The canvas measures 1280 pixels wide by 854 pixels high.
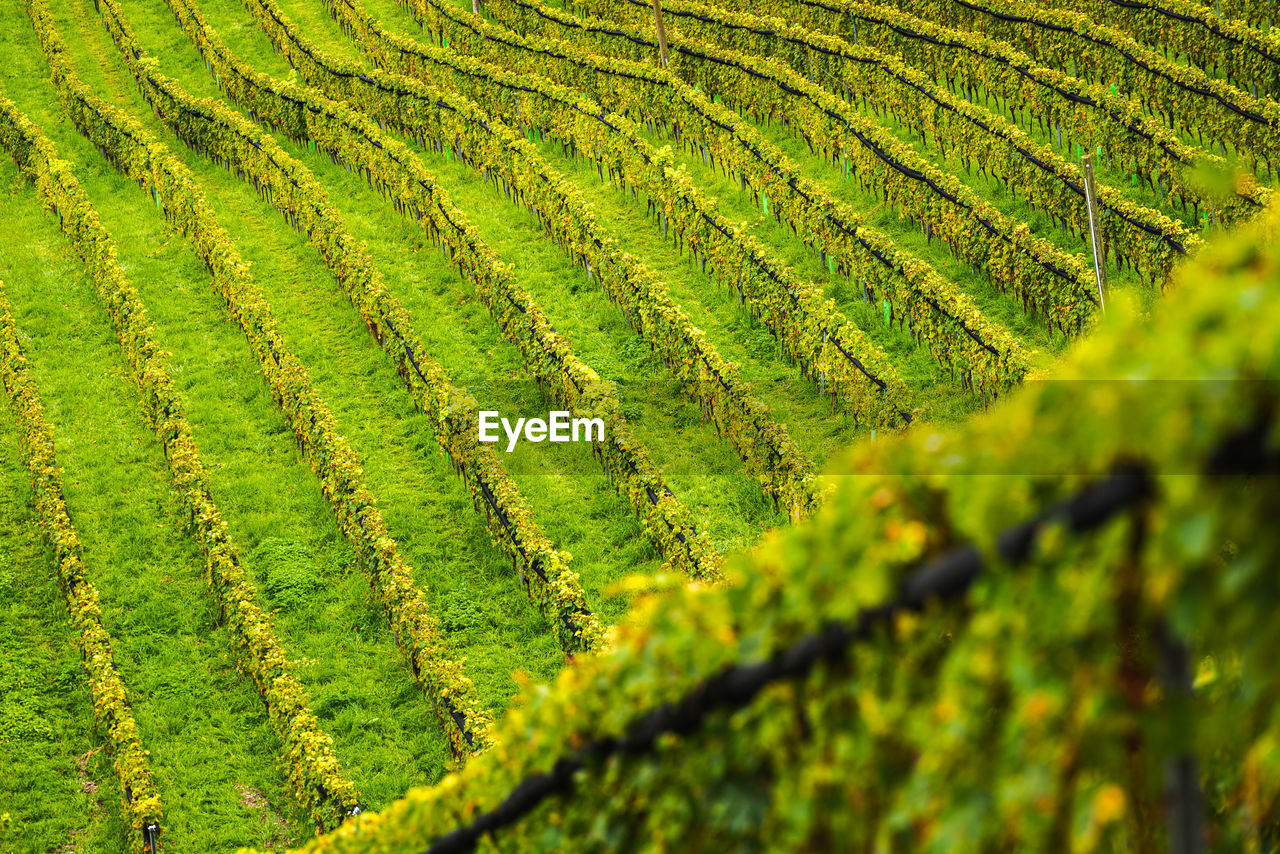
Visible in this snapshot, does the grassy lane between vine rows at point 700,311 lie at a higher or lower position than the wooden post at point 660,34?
lower

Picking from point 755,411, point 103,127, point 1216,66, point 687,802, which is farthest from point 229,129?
point 687,802

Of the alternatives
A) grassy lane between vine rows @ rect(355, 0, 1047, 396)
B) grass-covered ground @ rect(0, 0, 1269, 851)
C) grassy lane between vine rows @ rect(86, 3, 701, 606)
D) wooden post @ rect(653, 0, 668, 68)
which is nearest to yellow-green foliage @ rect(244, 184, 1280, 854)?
grass-covered ground @ rect(0, 0, 1269, 851)

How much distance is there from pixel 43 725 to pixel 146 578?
2730 millimetres

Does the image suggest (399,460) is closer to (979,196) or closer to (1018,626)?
(979,196)

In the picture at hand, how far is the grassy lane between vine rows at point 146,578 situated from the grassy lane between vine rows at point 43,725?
1.75 ft

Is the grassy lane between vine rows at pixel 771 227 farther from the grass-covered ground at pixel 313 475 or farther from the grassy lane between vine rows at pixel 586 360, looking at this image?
the grassy lane between vine rows at pixel 586 360

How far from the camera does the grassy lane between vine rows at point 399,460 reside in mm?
15109

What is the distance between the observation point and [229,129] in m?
28.0

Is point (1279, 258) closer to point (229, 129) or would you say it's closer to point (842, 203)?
point (842, 203)

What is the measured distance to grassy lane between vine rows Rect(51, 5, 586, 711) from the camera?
15109 millimetres

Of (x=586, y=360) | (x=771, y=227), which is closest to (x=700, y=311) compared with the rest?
(x=586, y=360)

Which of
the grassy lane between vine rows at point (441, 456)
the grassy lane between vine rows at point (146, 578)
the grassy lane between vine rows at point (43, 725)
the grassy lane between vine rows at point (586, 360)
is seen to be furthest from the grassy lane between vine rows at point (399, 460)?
the grassy lane between vine rows at point (43, 725)

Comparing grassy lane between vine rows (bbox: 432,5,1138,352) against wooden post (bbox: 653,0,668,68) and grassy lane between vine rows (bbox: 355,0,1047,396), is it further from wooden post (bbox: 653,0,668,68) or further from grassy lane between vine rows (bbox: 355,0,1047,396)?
wooden post (bbox: 653,0,668,68)

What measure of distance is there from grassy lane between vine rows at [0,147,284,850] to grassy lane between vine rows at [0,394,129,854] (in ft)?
1.75
